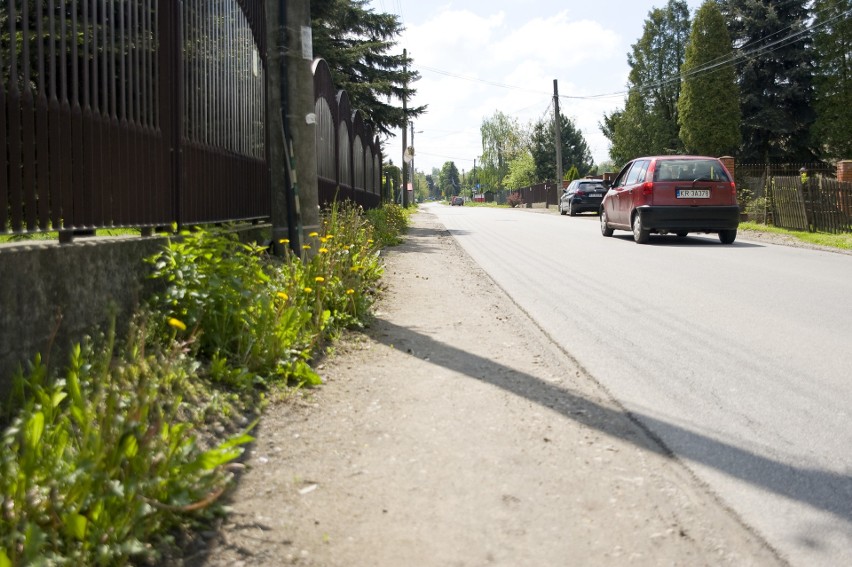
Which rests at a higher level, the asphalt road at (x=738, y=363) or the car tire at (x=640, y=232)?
the car tire at (x=640, y=232)

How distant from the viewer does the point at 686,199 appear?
53.5 ft

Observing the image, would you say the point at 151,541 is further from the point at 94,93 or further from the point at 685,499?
the point at 94,93

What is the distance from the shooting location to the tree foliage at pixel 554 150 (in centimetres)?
8825

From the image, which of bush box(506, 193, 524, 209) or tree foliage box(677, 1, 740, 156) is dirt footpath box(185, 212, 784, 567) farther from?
bush box(506, 193, 524, 209)

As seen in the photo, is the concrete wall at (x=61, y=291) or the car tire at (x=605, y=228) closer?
the concrete wall at (x=61, y=291)

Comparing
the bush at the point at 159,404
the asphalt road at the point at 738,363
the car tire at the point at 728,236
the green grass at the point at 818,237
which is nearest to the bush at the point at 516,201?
the green grass at the point at 818,237

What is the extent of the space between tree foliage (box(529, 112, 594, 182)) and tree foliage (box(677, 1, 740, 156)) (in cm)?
3798

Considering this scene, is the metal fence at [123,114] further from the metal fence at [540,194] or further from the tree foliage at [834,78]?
the metal fence at [540,194]

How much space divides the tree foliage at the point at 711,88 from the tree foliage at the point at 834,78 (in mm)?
4328

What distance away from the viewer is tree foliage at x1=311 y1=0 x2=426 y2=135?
25188 millimetres

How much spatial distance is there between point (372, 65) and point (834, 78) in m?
26.8

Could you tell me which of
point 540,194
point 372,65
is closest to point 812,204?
point 372,65

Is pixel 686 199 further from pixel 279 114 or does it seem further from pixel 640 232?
pixel 279 114

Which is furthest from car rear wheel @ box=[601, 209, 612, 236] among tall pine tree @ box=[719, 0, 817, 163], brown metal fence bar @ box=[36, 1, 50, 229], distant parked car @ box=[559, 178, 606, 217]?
tall pine tree @ box=[719, 0, 817, 163]
